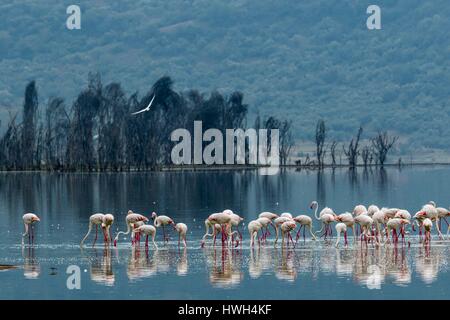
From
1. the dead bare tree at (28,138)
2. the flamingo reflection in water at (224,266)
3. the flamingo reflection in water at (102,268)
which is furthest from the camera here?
the dead bare tree at (28,138)

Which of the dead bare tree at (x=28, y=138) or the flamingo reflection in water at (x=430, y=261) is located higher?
the dead bare tree at (x=28, y=138)

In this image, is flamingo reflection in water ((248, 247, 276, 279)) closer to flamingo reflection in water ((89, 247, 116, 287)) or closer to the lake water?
the lake water

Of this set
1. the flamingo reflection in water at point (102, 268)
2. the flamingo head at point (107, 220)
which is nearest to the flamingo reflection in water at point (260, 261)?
the flamingo reflection in water at point (102, 268)

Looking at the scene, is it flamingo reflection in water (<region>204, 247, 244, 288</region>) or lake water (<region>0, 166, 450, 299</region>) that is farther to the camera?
flamingo reflection in water (<region>204, 247, 244, 288</region>)

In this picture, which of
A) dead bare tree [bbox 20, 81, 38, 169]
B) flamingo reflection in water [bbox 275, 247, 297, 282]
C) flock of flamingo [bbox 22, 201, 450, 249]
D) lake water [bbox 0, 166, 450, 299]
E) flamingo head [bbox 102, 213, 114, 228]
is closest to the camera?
lake water [bbox 0, 166, 450, 299]

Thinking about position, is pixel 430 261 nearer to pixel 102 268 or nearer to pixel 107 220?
pixel 102 268

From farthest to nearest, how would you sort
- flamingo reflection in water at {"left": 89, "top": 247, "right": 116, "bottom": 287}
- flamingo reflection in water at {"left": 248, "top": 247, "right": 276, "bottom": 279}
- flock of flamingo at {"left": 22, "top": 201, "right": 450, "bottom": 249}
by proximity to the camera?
flock of flamingo at {"left": 22, "top": 201, "right": 450, "bottom": 249}, flamingo reflection in water at {"left": 248, "top": 247, "right": 276, "bottom": 279}, flamingo reflection in water at {"left": 89, "top": 247, "right": 116, "bottom": 287}

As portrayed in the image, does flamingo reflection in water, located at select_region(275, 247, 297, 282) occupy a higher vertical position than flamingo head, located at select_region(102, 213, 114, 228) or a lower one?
lower

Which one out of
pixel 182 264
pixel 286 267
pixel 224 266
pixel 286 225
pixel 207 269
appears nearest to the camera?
pixel 207 269

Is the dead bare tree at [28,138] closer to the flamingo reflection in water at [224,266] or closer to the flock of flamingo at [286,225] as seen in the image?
the flock of flamingo at [286,225]

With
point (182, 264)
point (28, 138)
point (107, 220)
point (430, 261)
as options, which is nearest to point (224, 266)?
point (182, 264)

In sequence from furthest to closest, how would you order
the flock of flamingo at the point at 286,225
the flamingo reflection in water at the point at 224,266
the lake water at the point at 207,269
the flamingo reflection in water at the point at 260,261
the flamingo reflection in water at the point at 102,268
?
the flock of flamingo at the point at 286,225 → the flamingo reflection in water at the point at 260,261 → the flamingo reflection in water at the point at 102,268 → the flamingo reflection in water at the point at 224,266 → the lake water at the point at 207,269

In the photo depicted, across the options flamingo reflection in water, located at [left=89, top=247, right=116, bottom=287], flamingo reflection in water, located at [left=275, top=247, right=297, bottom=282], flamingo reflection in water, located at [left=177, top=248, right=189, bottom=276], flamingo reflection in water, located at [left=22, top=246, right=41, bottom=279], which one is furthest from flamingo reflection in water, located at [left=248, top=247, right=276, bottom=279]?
flamingo reflection in water, located at [left=22, top=246, right=41, bottom=279]

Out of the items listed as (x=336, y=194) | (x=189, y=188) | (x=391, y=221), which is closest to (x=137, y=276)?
(x=391, y=221)
